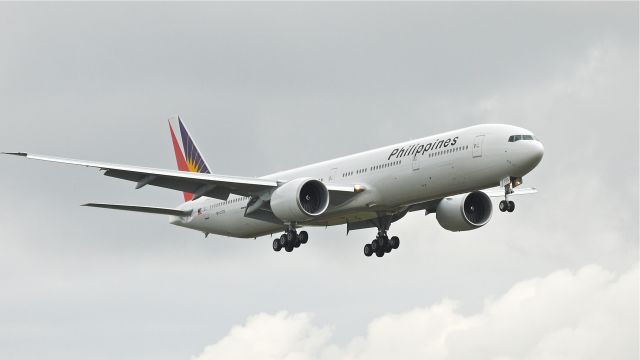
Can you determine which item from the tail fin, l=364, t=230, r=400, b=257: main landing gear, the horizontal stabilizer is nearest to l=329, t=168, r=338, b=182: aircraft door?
l=364, t=230, r=400, b=257: main landing gear

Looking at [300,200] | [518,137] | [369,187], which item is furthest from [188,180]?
[518,137]

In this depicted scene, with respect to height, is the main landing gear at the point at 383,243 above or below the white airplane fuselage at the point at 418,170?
below

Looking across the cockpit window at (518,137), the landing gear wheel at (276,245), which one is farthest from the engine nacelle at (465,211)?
the cockpit window at (518,137)

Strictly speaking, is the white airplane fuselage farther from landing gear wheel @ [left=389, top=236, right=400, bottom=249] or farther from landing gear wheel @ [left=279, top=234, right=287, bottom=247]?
landing gear wheel @ [left=389, top=236, right=400, bottom=249]

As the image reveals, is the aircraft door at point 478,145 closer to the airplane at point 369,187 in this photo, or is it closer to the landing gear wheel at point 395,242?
the airplane at point 369,187

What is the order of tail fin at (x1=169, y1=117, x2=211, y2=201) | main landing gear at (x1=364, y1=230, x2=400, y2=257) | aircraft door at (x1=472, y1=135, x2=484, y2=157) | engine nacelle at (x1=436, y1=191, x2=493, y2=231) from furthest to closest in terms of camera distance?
tail fin at (x1=169, y1=117, x2=211, y2=201), main landing gear at (x1=364, y1=230, x2=400, y2=257), engine nacelle at (x1=436, y1=191, x2=493, y2=231), aircraft door at (x1=472, y1=135, x2=484, y2=157)

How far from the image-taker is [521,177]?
57.7 meters

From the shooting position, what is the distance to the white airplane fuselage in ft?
188

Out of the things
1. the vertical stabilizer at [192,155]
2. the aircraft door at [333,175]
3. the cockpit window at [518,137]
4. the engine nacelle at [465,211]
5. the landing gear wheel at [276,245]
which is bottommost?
the landing gear wheel at [276,245]

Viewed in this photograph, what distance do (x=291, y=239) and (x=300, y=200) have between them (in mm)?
3610

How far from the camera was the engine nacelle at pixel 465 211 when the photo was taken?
67.1 metres

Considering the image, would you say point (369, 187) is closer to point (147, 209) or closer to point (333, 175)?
point (333, 175)

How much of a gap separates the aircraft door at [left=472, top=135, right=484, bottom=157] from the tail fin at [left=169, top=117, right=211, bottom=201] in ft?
77.4

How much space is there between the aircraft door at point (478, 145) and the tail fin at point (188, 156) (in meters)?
23.6
